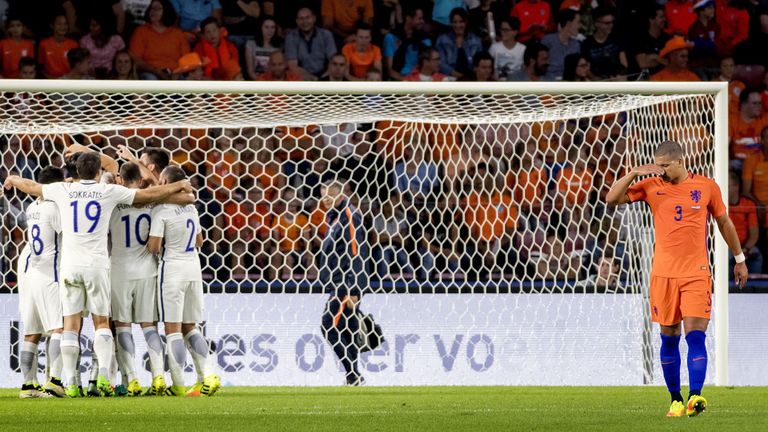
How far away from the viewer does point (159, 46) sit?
43.4ft

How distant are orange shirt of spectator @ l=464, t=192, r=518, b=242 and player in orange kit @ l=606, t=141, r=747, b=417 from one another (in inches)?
132

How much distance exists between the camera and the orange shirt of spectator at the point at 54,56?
13.0m

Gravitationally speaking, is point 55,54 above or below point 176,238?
above

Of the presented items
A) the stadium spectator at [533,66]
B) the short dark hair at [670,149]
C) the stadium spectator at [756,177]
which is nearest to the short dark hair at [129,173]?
the short dark hair at [670,149]

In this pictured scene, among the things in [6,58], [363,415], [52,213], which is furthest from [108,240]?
[6,58]

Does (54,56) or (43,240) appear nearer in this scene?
(43,240)

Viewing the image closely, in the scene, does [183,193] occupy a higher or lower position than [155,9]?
lower

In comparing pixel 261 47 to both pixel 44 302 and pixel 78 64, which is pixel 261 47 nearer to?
pixel 78 64

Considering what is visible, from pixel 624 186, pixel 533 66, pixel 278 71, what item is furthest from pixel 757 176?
pixel 624 186

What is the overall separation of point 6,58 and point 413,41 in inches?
172

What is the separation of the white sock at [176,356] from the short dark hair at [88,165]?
1.20 m

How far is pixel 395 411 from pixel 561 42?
26.3 feet

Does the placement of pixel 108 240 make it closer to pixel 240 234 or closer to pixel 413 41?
pixel 240 234

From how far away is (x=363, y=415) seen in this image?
662 cm
